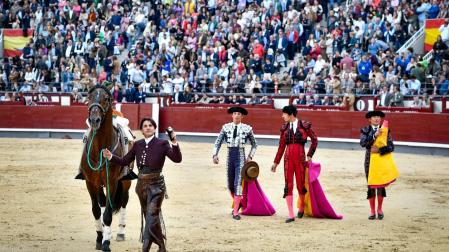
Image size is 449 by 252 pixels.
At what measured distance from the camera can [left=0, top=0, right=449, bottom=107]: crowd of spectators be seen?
21.0 metres

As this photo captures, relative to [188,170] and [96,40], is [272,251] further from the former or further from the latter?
[96,40]

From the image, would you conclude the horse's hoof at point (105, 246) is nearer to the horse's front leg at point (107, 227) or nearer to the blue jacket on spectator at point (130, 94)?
the horse's front leg at point (107, 227)

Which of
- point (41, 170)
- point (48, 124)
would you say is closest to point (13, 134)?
point (48, 124)

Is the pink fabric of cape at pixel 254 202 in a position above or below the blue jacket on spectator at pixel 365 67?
below

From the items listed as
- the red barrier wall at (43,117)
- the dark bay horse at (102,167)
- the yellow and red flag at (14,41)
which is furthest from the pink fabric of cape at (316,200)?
the yellow and red flag at (14,41)

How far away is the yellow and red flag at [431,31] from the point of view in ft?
70.1

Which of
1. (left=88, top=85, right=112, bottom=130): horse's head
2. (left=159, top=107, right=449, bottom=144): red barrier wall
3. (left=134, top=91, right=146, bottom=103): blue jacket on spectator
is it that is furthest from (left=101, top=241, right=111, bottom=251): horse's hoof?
(left=134, top=91, right=146, bottom=103): blue jacket on spectator

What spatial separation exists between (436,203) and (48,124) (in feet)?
51.3

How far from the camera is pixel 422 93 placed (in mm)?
19953

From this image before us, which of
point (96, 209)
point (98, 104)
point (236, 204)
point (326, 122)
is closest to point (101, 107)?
point (98, 104)

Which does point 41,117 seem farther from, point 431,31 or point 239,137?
point 239,137

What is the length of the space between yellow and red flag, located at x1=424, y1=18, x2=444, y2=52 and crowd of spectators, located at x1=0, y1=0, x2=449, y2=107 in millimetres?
342

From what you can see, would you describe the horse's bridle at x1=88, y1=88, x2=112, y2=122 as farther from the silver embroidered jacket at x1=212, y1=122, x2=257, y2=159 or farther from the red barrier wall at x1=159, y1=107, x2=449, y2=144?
the red barrier wall at x1=159, y1=107, x2=449, y2=144

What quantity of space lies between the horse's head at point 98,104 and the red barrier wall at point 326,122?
12167mm
